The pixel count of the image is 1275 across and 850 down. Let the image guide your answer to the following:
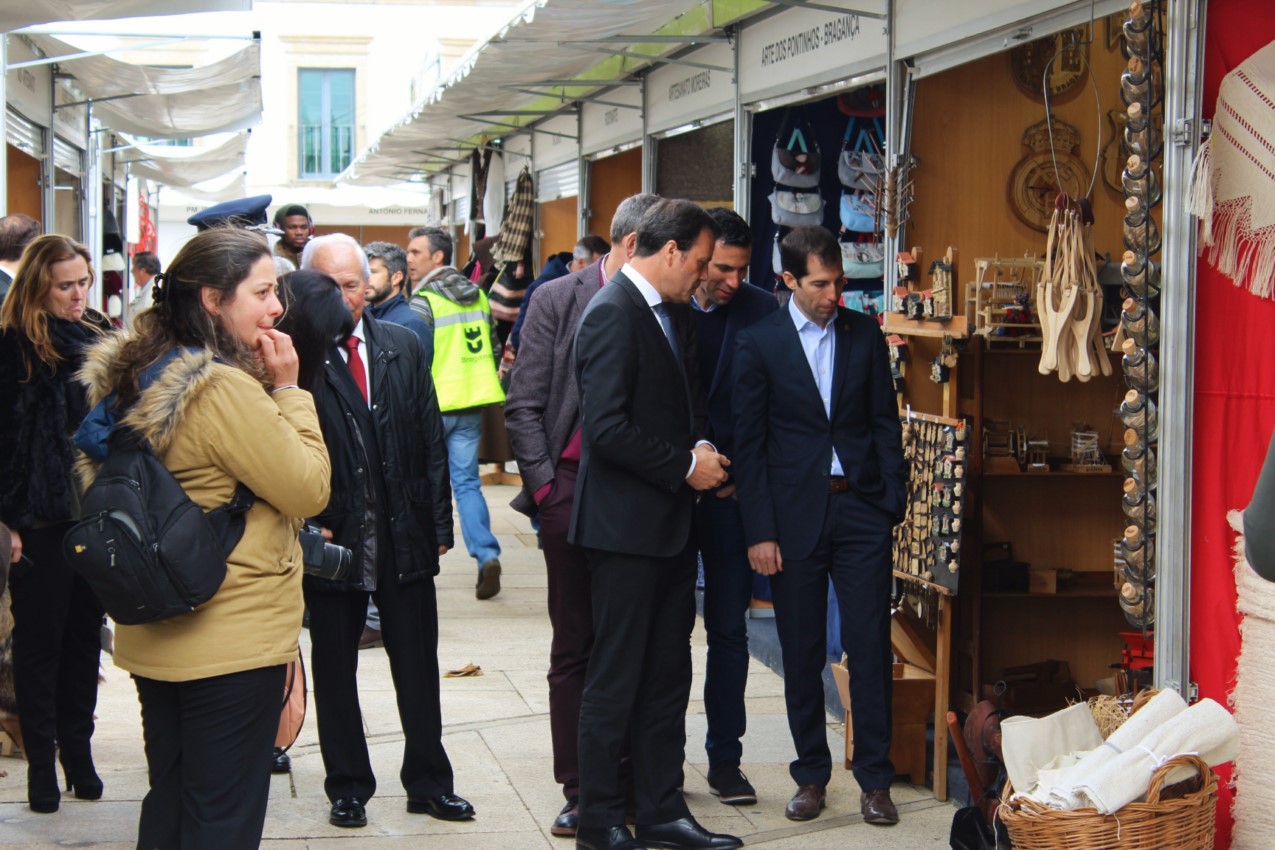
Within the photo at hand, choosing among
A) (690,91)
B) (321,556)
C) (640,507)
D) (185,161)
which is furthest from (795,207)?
(185,161)

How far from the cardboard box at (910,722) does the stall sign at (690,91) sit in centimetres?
389

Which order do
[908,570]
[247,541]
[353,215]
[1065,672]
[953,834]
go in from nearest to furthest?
[247,541], [953,834], [908,570], [1065,672], [353,215]

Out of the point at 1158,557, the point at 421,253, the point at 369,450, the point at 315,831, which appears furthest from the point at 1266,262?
the point at 421,253

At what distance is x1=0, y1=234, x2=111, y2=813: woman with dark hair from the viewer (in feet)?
15.3

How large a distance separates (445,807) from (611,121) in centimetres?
699

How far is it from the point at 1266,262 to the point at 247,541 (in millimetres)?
2534

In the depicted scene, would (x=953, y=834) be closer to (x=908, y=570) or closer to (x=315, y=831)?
(x=908, y=570)

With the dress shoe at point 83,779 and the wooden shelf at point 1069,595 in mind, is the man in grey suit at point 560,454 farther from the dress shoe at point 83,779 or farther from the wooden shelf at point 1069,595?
the wooden shelf at point 1069,595

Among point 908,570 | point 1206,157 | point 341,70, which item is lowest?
point 908,570

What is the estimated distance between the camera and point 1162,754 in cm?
357

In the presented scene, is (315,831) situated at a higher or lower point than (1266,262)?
lower

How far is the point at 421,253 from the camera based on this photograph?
8.55 meters

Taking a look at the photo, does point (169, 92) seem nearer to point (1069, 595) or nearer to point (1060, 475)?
point (1060, 475)

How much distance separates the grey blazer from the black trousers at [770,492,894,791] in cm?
81
